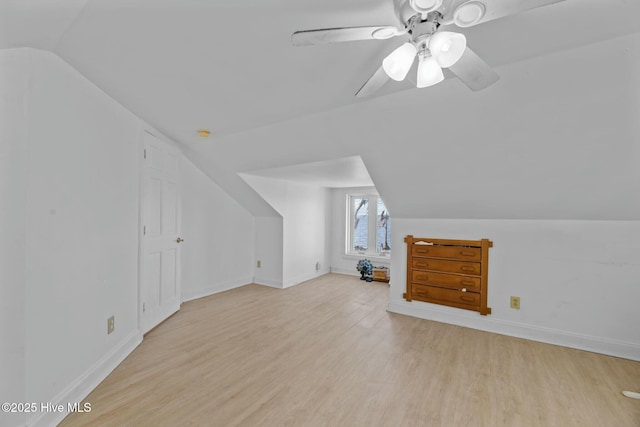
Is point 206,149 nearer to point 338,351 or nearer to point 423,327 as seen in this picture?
point 338,351

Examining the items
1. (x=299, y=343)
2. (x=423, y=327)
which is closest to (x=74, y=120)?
(x=299, y=343)

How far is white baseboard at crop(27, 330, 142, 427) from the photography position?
141 centimetres

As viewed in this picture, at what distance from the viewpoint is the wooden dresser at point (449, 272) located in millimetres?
2789

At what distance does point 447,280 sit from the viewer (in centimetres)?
296

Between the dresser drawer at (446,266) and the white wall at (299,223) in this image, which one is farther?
the white wall at (299,223)

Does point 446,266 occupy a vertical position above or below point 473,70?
below

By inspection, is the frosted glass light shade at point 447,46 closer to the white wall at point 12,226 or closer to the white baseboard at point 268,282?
the white wall at point 12,226

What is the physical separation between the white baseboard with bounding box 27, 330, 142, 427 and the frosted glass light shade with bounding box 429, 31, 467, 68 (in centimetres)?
252

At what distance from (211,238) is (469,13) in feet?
12.2

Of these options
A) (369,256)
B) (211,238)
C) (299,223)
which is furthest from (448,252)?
(211,238)

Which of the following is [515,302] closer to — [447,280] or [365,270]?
[447,280]

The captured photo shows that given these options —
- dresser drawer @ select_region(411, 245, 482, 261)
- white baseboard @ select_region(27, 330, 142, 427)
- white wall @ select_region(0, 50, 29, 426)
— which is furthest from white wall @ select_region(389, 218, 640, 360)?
white wall @ select_region(0, 50, 29, 426)

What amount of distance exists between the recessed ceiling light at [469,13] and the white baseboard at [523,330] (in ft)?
9.02

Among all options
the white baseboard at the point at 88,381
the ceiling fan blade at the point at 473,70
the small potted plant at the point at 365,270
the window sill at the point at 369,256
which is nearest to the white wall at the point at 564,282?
the small potted plant at the point at 365,270
